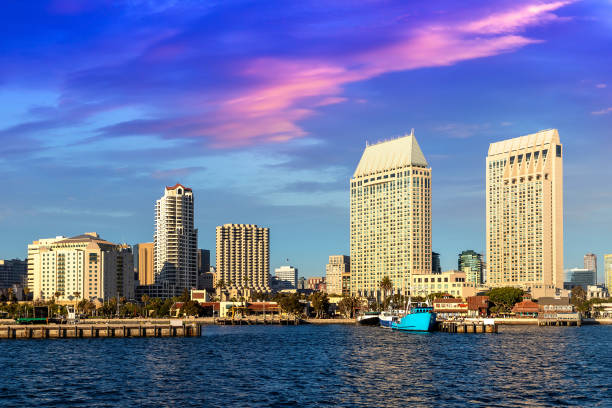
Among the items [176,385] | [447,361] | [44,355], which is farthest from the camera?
[44,355]

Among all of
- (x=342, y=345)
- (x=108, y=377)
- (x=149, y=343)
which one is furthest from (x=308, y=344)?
(x=108, y=377)

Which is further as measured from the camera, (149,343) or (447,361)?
(149,343)

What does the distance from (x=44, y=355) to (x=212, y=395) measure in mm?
66197

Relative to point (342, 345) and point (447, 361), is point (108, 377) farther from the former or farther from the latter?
point (342, 345)

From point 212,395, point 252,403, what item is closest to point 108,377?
point 212,395

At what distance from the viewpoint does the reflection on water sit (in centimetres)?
8994

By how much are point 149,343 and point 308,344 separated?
3703 centimetres

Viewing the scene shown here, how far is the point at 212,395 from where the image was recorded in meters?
92.6

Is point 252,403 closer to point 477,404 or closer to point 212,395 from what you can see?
point 212,395

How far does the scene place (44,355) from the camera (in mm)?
146250

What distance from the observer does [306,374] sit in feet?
378

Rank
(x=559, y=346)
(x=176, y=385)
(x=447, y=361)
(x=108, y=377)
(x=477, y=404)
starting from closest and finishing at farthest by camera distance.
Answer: (x=477, y=404), (x=176, y=385), (x=108, y=377), (x=447, y=361), (x=559, y=346)

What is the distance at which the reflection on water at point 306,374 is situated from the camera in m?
89.9

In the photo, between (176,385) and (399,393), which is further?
(176,385)
